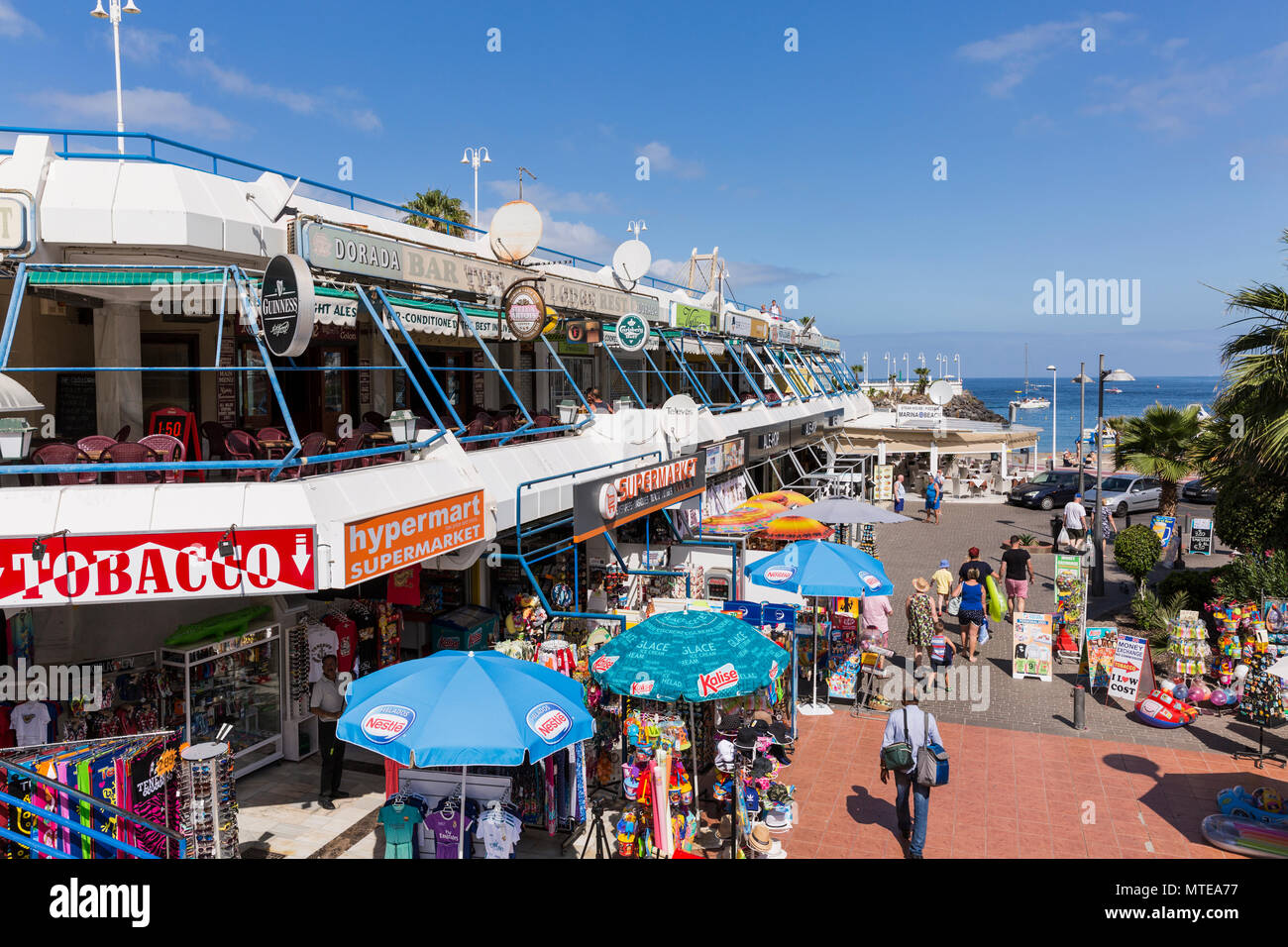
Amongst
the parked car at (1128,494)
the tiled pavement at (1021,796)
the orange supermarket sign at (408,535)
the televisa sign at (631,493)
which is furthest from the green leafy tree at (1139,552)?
the orange supermarket sign at (408,535)

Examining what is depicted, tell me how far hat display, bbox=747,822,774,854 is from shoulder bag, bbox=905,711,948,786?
4.78ft

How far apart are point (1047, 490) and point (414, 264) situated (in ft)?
95.4

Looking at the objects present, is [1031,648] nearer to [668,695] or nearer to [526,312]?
[668,695]

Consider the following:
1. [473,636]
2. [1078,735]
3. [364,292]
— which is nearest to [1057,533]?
[1078,735]

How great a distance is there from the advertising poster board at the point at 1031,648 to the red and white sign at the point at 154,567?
10342mm

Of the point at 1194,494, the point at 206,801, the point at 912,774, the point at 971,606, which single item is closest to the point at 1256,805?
the point at 912,774

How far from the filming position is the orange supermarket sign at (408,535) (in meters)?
7.79

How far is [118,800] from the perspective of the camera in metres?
6.54

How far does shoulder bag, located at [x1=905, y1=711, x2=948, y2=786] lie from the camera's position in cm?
778

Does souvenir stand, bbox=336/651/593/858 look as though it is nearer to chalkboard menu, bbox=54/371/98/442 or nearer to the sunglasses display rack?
the sunglasses display rack

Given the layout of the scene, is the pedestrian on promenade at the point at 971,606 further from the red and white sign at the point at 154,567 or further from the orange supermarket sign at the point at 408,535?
the red and white sign at the point at 154,567
